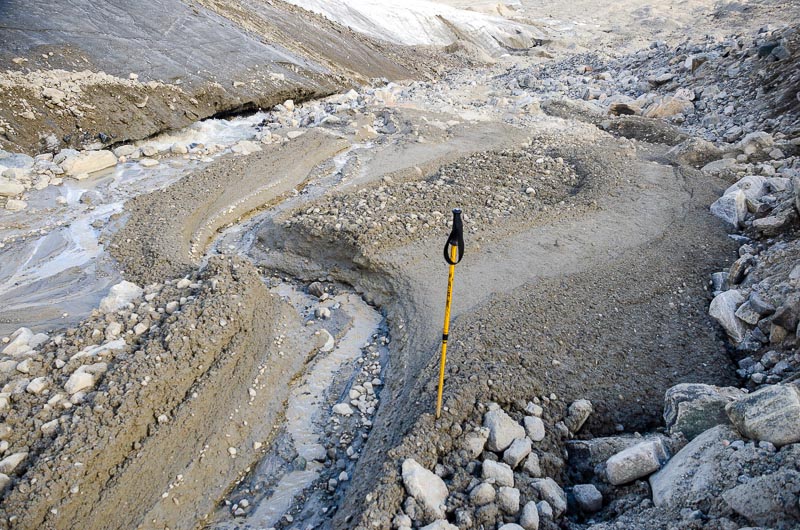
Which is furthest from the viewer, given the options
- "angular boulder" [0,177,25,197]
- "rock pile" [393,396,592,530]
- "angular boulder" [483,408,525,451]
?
"angular boulder" [0,177,25,197]

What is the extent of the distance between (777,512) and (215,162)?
9.57 meters

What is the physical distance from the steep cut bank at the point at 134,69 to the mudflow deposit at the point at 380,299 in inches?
3.0

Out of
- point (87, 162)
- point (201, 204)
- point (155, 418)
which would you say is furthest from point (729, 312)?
point (87, 162)

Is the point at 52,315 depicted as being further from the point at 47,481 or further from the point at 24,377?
the point at 47,481

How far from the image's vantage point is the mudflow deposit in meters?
3.59

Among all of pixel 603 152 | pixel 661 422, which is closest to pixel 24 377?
pixel 661 422

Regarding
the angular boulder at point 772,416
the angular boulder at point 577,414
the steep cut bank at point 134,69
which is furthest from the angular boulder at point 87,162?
the angular boulder at point 772,416

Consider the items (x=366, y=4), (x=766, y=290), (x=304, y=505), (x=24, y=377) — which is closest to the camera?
(x=304, y=505)

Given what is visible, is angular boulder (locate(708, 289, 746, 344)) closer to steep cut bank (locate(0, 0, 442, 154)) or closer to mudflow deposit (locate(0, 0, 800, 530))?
mudflow deposit (locate(0, 0, 800, 530))

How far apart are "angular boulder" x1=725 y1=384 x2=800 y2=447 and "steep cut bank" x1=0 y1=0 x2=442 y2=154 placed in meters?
11.3

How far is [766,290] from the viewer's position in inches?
205

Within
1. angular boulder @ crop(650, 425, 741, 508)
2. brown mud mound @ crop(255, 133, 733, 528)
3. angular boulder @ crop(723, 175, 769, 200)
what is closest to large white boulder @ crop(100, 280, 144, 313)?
brown mud mound @ crop(255, 133, 733, 528)

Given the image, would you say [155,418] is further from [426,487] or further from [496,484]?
[496,484]

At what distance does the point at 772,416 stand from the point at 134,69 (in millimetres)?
13367
